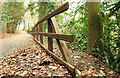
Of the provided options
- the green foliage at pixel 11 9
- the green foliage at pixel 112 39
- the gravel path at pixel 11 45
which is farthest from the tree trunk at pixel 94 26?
the green foliage at pixel 11 9

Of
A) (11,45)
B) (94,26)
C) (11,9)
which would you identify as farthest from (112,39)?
(11,9)

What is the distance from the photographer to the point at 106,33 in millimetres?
4176

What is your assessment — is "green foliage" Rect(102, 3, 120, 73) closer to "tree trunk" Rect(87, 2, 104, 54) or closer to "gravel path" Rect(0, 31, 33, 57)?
"tree trunk" Rect(87, 2, 104, 54)

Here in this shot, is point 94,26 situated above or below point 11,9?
below

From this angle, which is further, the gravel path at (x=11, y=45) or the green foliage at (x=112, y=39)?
the gravel path at (x=11, y=45)

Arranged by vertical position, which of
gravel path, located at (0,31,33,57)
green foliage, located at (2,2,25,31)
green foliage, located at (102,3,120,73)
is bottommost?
gravel path, located at (0,31,33,57)

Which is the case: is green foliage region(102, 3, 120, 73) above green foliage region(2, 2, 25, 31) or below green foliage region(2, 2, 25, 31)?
below

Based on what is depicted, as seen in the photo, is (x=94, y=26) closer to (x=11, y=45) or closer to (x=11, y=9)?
(x=11, y=45)

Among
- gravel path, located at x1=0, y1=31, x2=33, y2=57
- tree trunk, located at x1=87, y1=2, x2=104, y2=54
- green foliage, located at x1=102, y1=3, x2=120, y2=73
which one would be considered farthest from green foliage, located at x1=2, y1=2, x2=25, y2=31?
green foliage, located at x1=102, y1=3, x2=120, y2=73

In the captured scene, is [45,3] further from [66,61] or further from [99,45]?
[66,61]

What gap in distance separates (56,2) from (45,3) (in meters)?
0.98

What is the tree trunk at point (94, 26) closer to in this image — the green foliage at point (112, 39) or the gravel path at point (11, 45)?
the green foliage at point (112, 39)

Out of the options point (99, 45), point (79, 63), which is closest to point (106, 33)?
point (99, 45)

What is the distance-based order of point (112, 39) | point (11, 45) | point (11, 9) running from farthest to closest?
1. point (11, 9)
2. point (11, 45)
3. point (112, 39)
